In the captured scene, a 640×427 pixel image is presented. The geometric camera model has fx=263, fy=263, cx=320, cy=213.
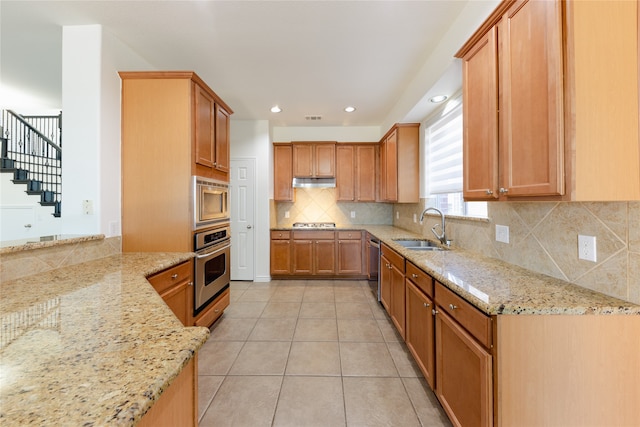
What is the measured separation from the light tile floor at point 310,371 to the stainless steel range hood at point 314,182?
6.94 feet

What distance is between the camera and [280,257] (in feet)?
14.7

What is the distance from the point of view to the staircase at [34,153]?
4.07 m

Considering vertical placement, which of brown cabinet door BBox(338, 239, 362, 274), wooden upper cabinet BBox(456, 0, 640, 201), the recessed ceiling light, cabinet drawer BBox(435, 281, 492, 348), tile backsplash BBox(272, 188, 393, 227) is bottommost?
brown cabinet door BBox(338, 239, 362, 274)

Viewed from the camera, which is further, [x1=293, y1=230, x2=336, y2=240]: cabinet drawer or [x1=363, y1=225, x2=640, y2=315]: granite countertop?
[x1=293, y1=230, x2=336, y2=240]: cabinet drawer

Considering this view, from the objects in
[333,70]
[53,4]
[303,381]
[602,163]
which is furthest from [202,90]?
[602,163]

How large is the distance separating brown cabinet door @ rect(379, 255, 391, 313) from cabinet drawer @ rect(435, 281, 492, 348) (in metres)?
1.27

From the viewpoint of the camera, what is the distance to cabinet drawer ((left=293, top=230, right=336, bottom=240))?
445 cm

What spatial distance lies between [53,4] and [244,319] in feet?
10.4

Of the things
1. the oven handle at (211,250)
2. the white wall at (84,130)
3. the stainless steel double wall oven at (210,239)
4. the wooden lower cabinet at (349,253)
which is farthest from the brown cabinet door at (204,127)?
the wooden lower cabinet at (349,253)

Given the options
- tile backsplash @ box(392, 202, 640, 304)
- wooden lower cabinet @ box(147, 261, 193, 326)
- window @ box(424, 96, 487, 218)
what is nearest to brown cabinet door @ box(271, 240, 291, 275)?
wooden lower cabinet @ box(147, 261, 193, 326)

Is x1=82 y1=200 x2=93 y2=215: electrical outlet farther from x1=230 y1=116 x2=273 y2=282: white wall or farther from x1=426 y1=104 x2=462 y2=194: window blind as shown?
x1=426 y1=104 x2=462 y2=194: window blind

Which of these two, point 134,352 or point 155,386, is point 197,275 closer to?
point 134,352

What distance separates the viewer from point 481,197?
5.20ft

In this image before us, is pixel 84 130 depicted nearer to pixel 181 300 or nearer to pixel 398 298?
pixel 181 300
